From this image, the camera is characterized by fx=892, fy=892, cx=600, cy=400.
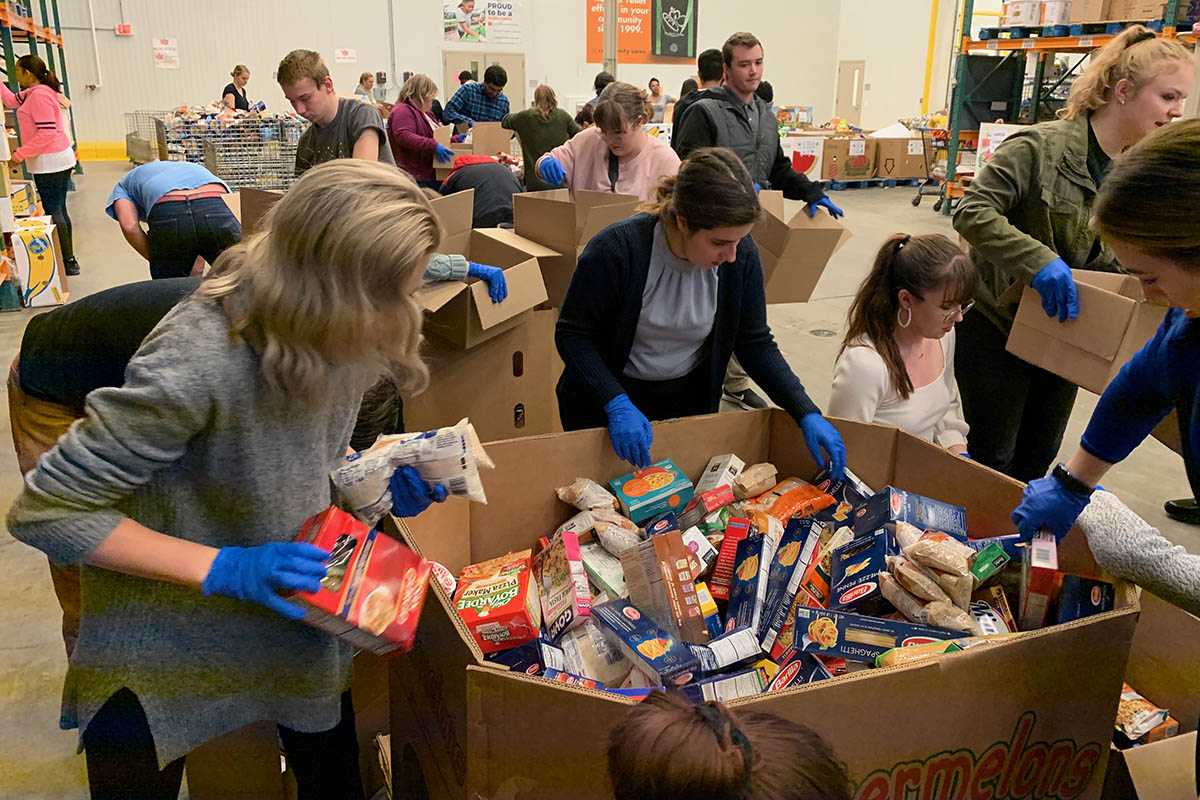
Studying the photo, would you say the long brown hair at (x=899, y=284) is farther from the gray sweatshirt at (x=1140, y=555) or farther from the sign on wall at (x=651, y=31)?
the sign on wall at (x=651, y=31)

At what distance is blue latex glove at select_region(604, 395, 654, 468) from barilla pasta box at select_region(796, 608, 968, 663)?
0.61 meters

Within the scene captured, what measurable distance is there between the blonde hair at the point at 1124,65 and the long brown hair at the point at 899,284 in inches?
22.1

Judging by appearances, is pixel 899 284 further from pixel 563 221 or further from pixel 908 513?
pixel 563 221

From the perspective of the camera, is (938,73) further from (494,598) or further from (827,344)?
(494,598)

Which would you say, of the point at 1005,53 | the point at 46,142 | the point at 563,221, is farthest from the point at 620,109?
the point at 1005,53

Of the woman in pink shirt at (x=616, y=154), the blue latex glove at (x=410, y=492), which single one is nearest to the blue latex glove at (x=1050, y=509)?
the blue latex glove at (x=410, y=492)

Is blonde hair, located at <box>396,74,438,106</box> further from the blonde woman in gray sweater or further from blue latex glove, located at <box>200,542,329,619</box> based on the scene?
blue latex glove, located at <box>200,542,329,619</box>

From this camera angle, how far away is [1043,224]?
240 centimetres

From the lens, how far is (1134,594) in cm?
140

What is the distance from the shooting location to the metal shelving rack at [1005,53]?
26.2 ft

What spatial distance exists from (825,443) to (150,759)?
142 centimetres

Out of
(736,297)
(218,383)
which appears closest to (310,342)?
(218,383)

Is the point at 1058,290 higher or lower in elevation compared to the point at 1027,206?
lower

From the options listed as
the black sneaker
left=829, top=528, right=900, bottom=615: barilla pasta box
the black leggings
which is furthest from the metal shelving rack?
the black leggings
